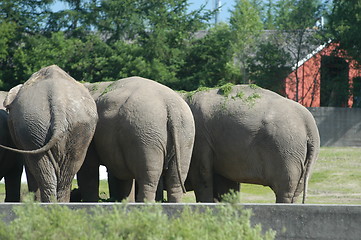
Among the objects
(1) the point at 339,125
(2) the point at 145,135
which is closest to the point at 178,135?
(2) the point at 145,135

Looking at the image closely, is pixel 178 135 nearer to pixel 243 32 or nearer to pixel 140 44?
pixel 140 44

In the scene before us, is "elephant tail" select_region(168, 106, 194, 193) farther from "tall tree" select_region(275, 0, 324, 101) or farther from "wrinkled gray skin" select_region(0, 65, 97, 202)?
"tall tree" select_region(275, 0, 324, 101)

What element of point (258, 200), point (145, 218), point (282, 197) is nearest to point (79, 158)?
point (282, 197)

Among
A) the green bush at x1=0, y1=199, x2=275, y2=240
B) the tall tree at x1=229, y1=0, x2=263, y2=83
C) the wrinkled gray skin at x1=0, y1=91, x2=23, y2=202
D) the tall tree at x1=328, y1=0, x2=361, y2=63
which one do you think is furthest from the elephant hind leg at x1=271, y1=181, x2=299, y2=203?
the tall tree at x1=229, y1=0, x2=263, y2=83

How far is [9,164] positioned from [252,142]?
13.9 ft

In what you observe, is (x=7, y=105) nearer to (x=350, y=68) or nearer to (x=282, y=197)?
(x=282, y=197)

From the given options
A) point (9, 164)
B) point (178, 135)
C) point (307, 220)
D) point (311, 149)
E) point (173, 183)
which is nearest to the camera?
point (307, 220)

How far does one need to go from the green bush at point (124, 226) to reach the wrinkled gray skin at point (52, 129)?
417 cm

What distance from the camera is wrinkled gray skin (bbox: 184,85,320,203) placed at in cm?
1453

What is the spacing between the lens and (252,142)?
1477cm

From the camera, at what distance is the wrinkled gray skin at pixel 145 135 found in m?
13.3

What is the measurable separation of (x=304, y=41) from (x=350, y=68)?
2992mm

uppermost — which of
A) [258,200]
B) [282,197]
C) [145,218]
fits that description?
[145,218]

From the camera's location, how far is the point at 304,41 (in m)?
37.8
